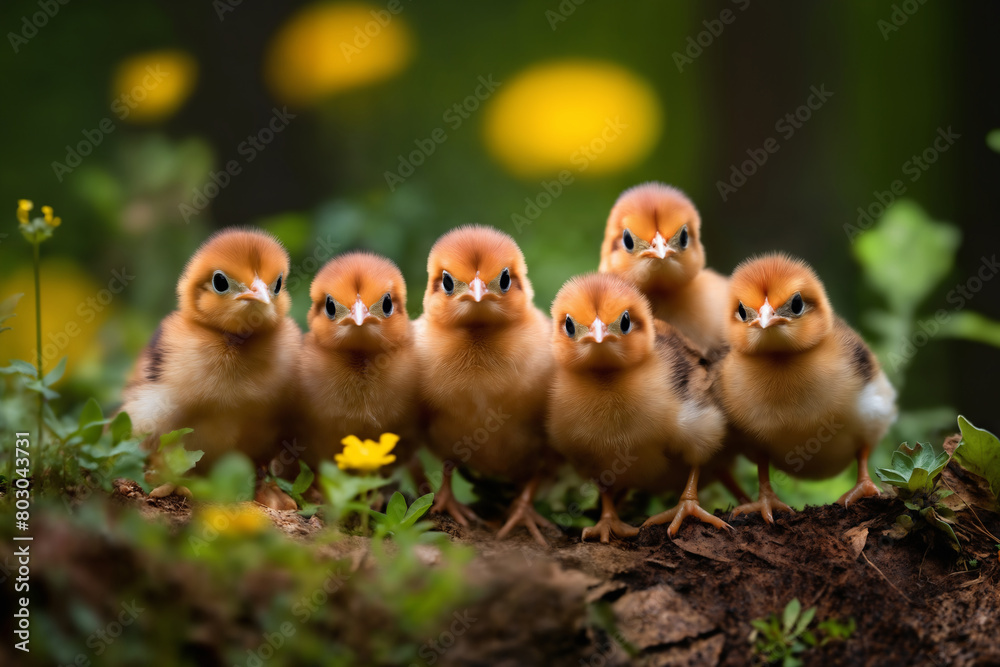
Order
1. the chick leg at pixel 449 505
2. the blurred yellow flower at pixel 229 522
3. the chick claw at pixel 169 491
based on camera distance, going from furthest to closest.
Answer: the chick leg at pixel 449 505, the chick claw at pixel 169 491, the blurred yellow flower at pixel 229 522

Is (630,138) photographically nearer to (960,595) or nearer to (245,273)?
(245,273)

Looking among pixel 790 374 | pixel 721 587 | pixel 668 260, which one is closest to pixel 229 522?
pixel 721 587

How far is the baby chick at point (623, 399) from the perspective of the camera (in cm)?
338

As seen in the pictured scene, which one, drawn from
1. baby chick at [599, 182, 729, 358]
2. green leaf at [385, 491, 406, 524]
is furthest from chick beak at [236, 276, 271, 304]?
baby chick at [599, 182, 729, 358]

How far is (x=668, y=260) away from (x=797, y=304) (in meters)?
0.73

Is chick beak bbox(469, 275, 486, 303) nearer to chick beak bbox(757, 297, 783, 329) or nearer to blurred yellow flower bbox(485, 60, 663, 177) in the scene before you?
chick beak bbox(757, 297, 783, 329)

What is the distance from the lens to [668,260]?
392 centimetres

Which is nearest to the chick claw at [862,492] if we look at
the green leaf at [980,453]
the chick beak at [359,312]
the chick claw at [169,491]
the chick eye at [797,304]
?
the green leaf at [980,453]

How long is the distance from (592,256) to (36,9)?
13.7 feet

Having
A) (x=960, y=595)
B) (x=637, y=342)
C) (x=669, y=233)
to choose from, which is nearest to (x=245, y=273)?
(x=637, y=342)

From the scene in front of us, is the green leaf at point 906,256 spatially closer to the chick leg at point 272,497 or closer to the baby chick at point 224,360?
the baby chick at point 224,360

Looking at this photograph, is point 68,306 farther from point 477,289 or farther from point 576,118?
point 576,118

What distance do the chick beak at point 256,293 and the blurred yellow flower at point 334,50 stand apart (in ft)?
11.8

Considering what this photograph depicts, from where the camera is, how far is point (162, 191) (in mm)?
6395
